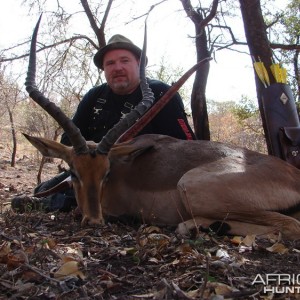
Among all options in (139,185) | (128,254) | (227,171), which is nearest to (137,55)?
(139,185)

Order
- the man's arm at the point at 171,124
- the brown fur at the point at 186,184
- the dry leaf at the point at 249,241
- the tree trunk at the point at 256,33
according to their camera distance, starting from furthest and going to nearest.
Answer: the tree trunk at the point at 256,33, the man's arm at the point at 171,124, the brown fur at the point at 186,184, the dry leaf at the point at 249,241

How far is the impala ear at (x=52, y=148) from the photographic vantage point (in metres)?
4.81

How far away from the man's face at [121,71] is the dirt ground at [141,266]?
317cm

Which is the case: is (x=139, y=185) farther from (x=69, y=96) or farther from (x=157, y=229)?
(x=69, y=96)

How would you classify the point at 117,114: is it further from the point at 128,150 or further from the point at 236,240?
Answer: the point at 236,240

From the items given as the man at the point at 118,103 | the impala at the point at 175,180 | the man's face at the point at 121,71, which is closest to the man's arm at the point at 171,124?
the man at the point at 118,103

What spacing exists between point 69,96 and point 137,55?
35.7 ft

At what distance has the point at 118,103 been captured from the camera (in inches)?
263

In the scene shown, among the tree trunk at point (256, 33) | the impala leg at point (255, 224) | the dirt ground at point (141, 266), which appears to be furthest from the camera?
the tree trunk at point (256, 33)

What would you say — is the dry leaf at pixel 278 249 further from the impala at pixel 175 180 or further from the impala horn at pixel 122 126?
the impala horn at pixel 122 126

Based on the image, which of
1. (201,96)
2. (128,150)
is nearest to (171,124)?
(128,150)

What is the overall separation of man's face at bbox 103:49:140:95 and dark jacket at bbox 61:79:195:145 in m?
0.11

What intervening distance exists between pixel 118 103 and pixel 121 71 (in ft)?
1.52

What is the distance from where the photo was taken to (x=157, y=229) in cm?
→ 423
